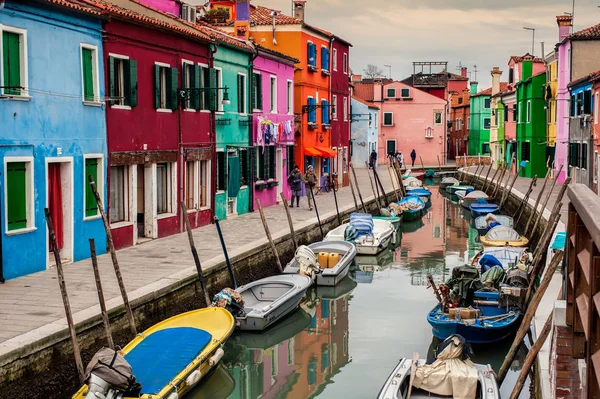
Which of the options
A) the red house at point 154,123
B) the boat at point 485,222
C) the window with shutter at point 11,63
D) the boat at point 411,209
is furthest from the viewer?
the boat at point 411,209

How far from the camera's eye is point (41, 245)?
49.4 feet

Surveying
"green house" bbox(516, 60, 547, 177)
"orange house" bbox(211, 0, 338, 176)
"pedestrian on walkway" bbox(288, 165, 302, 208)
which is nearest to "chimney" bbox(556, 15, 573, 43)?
"green house" bbox(516, 60, 547, 177)

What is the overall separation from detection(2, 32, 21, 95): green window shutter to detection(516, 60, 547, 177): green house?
114 feet

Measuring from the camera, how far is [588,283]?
3594mm

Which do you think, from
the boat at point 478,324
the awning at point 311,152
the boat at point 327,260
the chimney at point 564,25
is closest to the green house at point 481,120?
the chimney at point 564,25

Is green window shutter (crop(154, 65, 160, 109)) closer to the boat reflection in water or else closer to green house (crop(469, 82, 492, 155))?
the boat reflection in water

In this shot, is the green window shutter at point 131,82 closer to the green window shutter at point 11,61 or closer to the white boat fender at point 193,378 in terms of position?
the green window shutter at point 11,61

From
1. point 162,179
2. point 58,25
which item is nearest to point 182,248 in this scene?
point 162,179

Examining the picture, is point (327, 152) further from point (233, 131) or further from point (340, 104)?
point (233, 131)

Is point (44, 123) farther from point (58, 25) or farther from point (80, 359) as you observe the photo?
point (80, 359)

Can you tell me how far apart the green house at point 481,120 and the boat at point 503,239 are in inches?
1740

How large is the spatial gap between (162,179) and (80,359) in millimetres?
10603

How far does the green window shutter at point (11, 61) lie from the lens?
46.2 ft

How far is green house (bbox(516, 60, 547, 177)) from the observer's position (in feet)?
148
